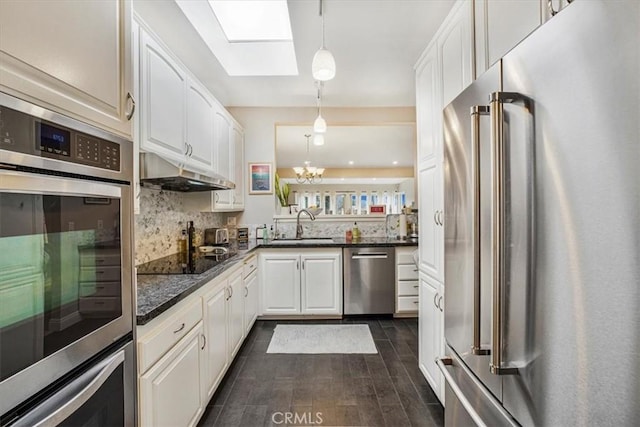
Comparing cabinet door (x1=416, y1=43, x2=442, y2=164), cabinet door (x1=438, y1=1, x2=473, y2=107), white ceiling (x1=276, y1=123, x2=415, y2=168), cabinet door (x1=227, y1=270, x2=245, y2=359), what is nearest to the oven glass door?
cabinet door (x1=227, y1=270, x2=245, y2=359)

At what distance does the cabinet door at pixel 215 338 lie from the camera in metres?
1.81

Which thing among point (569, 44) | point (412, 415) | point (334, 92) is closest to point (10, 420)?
point (569, 44)

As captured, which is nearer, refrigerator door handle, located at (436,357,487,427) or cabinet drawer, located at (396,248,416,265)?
refrigerator door handle, located at (436,357,487,427)

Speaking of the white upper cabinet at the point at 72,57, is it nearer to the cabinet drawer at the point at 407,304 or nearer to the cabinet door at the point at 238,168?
the cabinet door at the point at 238,168

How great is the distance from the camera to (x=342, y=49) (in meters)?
2.59

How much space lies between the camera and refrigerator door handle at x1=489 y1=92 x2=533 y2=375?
0.84 m

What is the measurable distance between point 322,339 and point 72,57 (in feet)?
9.27

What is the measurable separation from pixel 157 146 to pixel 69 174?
1.18 metres

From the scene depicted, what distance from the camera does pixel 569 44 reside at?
2.16 feet

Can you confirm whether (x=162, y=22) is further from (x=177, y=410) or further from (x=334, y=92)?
(x=177, y=410)

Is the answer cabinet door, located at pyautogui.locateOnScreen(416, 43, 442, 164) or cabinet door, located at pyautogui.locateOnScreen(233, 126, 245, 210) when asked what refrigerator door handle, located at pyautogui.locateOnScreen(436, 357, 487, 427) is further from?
cabinet door, located at pyautogui.locateOnScreen(233, 126, 245, 210)

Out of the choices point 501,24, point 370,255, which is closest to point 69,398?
point 501,24

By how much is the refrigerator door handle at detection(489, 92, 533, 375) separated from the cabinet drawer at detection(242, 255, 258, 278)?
2266mm

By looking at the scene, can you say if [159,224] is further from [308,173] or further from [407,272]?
[308,173]
